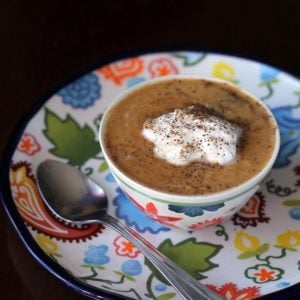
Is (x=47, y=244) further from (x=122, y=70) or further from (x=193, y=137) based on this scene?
(x=122, y=70)

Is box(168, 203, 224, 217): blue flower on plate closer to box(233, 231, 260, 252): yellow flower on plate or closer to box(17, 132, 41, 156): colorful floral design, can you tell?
box(233, 231, 260, 252): yellow flower on plate

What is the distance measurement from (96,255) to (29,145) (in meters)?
0.26

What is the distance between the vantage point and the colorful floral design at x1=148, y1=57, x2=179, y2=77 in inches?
45.2

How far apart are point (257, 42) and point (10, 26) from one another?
0.58 m

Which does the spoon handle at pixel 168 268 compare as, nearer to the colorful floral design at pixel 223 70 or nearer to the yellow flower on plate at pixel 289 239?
the yellow flower on plate at pixel 289 239

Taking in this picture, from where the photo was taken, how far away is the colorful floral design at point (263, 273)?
0.79 meters

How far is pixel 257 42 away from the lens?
4.29 feet

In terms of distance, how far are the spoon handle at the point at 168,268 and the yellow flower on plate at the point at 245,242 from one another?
11 centimetres

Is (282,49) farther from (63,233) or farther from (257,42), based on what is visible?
(63,233)

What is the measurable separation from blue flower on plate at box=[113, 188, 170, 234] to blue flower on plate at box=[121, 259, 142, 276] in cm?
7

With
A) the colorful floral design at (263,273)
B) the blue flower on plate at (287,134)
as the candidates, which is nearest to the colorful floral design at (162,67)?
the blue flower on plate at (287,134)

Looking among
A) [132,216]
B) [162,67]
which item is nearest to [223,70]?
A: [162,67]

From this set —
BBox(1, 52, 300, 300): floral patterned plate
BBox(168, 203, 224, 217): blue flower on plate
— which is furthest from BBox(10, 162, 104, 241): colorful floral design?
BBox(168, 203, 224, 217): blue flower on plate

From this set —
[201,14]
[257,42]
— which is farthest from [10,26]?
[257,42]
